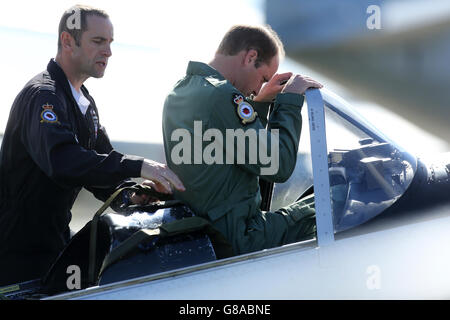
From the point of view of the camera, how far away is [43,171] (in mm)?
1896

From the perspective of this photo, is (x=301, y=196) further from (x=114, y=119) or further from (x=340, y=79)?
(x=340, y=79)

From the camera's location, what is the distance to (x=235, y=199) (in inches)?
71.8

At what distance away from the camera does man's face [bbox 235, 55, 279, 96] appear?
1940mm

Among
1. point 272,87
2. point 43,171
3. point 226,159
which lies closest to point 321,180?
point 226,159

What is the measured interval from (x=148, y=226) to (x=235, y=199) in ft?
1.04

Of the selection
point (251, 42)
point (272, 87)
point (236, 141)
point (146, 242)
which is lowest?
point (146, 242)

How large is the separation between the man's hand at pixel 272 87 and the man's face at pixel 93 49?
2.13ft

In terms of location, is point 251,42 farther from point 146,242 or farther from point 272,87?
point 146,242

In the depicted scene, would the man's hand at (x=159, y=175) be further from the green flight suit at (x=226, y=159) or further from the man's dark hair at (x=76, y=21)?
the man's dark hair at (x=76, y=21)

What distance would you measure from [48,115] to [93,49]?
1.47 ft

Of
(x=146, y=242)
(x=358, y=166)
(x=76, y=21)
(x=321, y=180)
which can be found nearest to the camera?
(x=146, y=242)

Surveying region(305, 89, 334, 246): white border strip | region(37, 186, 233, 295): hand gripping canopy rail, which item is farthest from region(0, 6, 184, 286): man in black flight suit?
region(305, 89, 334, 246): white border strip

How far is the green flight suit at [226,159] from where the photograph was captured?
68.9 inches
